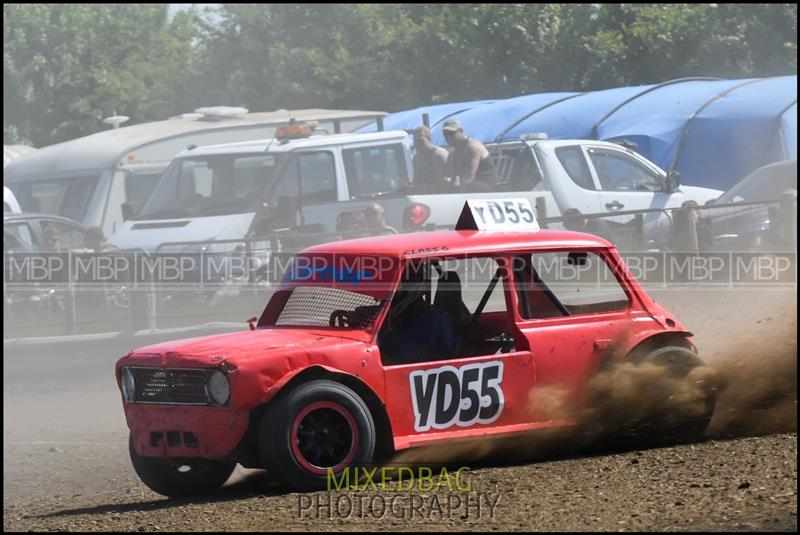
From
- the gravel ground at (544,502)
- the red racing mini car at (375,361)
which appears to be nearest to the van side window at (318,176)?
the red racing mini car at (375,361)

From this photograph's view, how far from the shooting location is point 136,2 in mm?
39531

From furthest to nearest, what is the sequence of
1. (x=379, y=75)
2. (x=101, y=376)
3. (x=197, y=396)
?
(x=379, y=75) < (x=101, y=376) < (x=197, y=396)

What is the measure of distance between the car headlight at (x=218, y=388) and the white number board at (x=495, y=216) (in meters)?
1.85

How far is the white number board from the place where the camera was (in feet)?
22.9

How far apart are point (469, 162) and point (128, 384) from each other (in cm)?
852

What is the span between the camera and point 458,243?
21.7ft

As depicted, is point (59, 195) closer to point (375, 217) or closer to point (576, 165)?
point (375, 217)

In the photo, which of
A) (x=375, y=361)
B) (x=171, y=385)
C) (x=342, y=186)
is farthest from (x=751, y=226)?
(x=171, y=385)

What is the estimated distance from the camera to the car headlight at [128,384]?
6.24m

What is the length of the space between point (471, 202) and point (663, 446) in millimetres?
1743

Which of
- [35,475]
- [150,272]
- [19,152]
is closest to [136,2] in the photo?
[19,152]

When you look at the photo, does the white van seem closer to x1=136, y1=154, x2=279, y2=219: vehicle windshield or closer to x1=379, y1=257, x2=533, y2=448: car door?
x1=136, y1=154, x2=279, y2=219: vehicle windshield

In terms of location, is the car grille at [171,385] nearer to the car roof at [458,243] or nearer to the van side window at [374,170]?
the car roof at [458,243]

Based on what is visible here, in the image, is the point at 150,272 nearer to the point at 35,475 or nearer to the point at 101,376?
the point at 101,376
